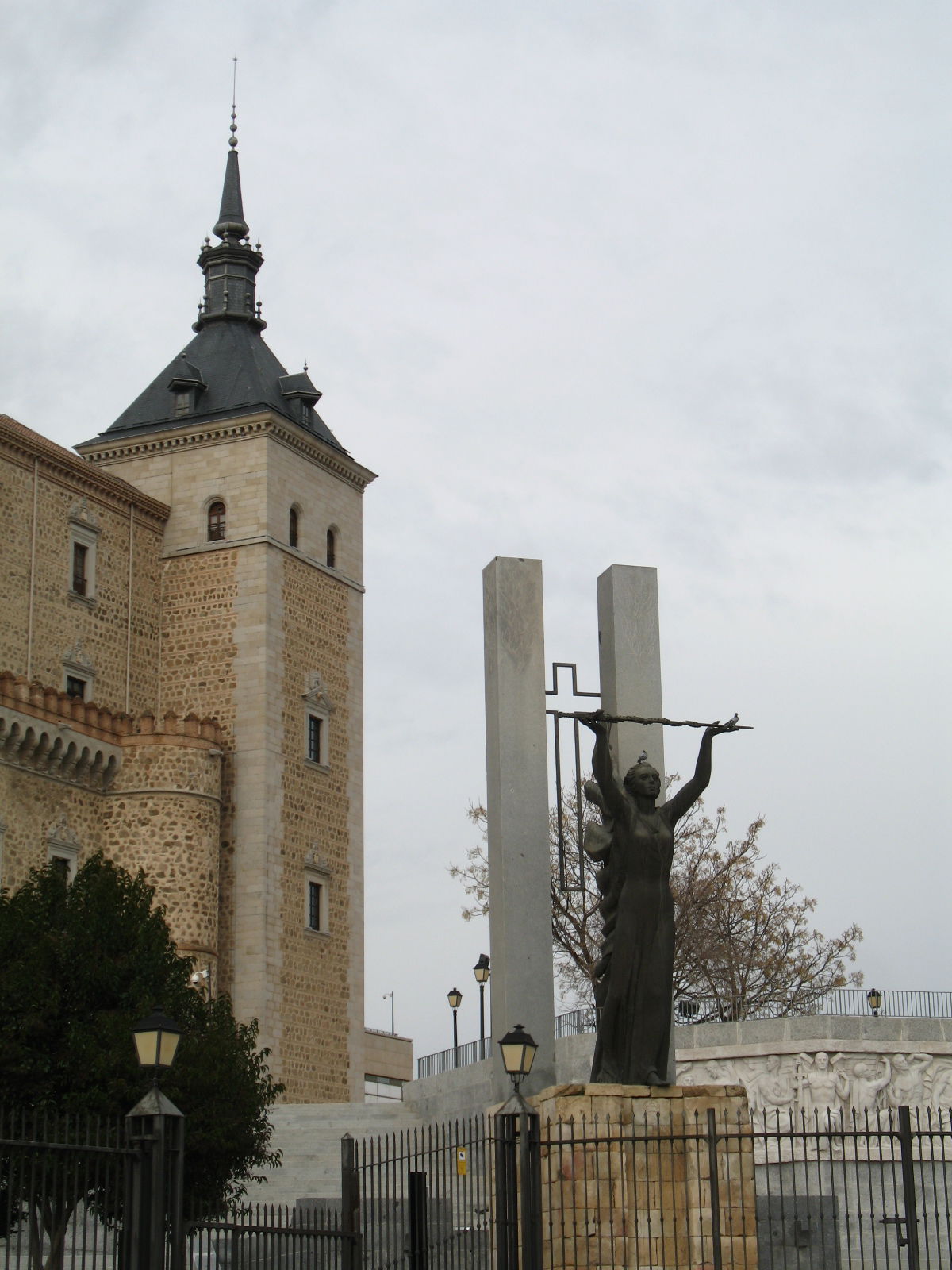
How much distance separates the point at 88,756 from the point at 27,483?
5412mm

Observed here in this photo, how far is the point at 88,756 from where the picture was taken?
3619 centimetres

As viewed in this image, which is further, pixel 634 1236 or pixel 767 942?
pixel 767 942

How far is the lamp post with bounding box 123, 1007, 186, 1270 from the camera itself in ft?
36.5

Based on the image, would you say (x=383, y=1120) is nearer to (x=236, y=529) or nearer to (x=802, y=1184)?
(x=802, y=1184)

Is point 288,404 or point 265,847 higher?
point 288,404

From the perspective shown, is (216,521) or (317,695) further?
(216,521)

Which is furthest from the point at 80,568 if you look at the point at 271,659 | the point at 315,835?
the point at 315,835

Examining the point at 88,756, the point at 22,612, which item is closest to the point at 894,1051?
the point at 88,756

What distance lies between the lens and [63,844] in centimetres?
3559

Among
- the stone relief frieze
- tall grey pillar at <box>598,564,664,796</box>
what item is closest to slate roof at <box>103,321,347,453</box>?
the stone relief frieze

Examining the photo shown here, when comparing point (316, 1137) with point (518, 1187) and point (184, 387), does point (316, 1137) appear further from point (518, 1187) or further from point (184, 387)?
point (518, 1187)

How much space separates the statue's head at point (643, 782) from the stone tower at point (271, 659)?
76.8 ft

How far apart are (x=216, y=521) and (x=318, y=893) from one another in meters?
7.80

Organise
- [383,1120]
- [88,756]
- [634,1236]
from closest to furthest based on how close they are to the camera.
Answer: [634,1236], [383,1120], [88,756]
